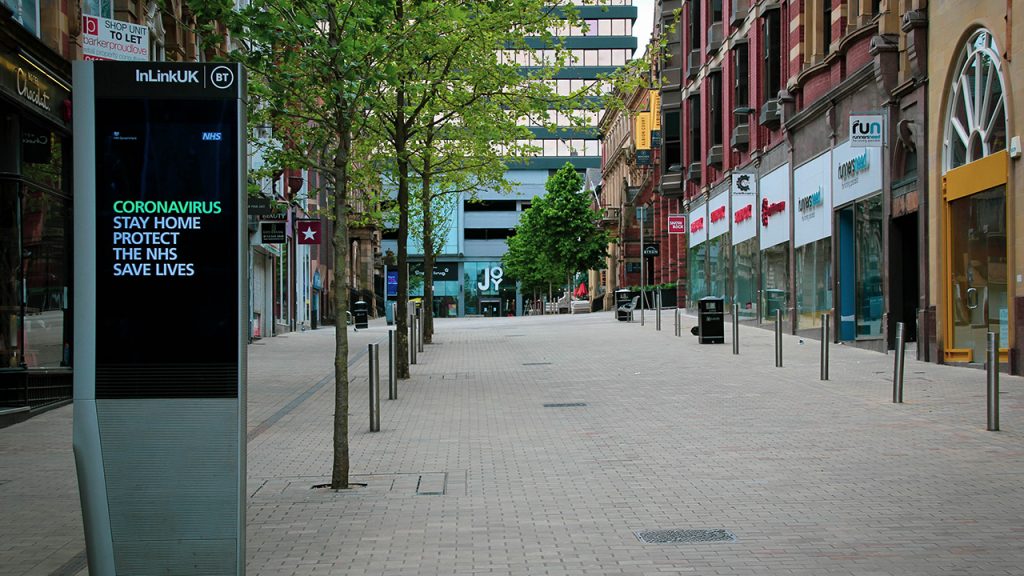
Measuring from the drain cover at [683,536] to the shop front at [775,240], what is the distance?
83.1ft

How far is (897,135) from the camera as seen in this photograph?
2298cm

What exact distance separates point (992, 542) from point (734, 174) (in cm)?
3009

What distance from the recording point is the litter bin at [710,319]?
90.3 ft

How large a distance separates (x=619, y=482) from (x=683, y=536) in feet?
6.80

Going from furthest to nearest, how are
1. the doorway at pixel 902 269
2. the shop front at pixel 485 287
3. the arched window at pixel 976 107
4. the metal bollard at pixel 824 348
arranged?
the shop front at pixel 485 287
the doorway at pixel 902 269
the arched window at pixel 976 107
the metal bollard at pixel 824 348

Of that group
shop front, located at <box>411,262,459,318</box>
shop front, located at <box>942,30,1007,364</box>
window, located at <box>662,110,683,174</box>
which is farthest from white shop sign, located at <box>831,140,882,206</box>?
shop front, located at <box>411,262,459,318</box>

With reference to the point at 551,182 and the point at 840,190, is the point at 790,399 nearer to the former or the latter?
the point at 840,190

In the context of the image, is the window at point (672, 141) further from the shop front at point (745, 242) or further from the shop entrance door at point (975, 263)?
the shop entrance door at point (975, 263)

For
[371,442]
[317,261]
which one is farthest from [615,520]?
[317,261]

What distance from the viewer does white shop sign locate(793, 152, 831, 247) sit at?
93.3ft

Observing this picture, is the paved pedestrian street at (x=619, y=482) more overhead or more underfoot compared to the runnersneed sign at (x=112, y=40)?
more underfoot

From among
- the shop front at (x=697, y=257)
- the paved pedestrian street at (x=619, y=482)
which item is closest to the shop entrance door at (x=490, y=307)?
the shop front at (x=697, y=257)

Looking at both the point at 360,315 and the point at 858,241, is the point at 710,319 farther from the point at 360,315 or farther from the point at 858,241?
the point at 360,315

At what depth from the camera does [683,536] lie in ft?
23.7
